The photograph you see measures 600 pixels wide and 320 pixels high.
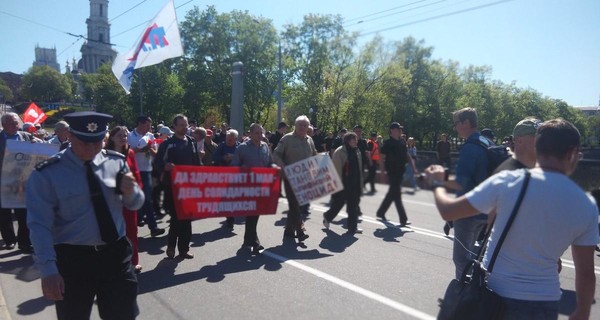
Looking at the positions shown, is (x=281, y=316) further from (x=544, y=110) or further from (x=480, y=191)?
(x=544, y=110)

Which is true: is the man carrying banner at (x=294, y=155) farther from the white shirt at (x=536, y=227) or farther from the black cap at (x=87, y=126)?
the white shirt at (x=536, y=227)

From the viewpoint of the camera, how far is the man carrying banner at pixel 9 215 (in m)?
6.18

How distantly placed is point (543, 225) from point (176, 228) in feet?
15.9

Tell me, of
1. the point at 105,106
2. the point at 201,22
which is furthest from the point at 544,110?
the point at 105,106

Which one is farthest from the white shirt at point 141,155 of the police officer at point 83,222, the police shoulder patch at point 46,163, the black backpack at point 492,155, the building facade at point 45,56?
the building facade at point 45,56

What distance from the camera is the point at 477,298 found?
6.93ft

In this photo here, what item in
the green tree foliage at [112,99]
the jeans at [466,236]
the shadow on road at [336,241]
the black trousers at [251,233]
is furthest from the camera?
the green tree foliage at [112,99]

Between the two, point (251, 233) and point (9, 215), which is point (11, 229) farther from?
point (251, 233)

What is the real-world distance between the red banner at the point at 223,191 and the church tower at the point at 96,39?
408ft

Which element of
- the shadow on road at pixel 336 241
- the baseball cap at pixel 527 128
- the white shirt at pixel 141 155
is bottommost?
the shadow on road at pixel 336 241

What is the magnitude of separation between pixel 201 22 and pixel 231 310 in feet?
151

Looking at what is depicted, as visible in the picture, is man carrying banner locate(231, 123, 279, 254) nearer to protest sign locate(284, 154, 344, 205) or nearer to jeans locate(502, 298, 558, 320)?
protest sign locate(284, 154, 344, 205)

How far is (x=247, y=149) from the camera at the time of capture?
6430mm

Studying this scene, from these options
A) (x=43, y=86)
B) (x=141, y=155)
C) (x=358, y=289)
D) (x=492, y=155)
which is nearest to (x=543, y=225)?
(x=492, y=155)
